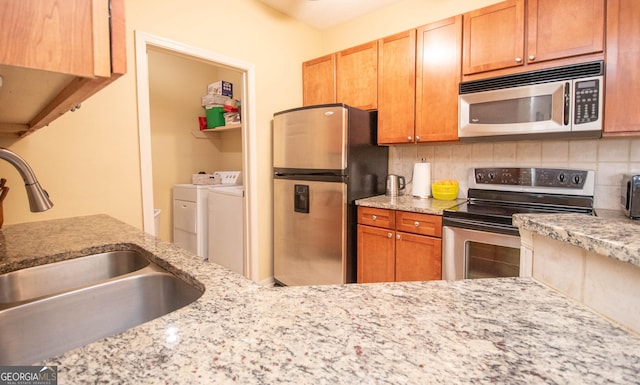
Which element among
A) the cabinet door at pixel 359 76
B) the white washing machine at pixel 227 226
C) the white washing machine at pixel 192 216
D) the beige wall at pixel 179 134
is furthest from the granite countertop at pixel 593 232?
the beige wall at pixel 179 134

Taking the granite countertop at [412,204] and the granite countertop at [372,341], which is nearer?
the granite countertop at [372,341]

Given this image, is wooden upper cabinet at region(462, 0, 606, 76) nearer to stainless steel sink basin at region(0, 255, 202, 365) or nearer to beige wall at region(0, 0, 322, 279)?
beige wall at region(0, 0, 322, 279)

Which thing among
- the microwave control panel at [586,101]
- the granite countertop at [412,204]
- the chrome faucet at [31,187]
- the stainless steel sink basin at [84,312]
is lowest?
the stainless steel sink basin at [84,312]

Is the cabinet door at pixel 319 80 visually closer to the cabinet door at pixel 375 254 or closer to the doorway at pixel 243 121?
the doorway at pixel 243 121

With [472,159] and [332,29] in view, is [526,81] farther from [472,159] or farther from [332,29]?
[332,29]

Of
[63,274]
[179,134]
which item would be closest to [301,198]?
[63,274]

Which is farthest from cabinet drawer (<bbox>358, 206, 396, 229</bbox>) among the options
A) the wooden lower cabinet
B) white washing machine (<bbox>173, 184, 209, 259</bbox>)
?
white washing machine (<bbox>173, 184, 209, 259</bbox>)

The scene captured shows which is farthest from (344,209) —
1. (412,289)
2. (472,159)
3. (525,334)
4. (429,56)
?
(525,334)

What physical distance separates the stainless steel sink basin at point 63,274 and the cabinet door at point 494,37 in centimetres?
225

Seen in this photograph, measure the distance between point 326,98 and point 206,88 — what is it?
186cm

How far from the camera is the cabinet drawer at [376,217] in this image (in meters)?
2.20

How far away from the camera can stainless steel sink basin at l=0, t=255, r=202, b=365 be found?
2.35ft

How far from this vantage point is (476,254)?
187 cm

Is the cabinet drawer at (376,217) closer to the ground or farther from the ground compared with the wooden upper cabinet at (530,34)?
closer to the ground
